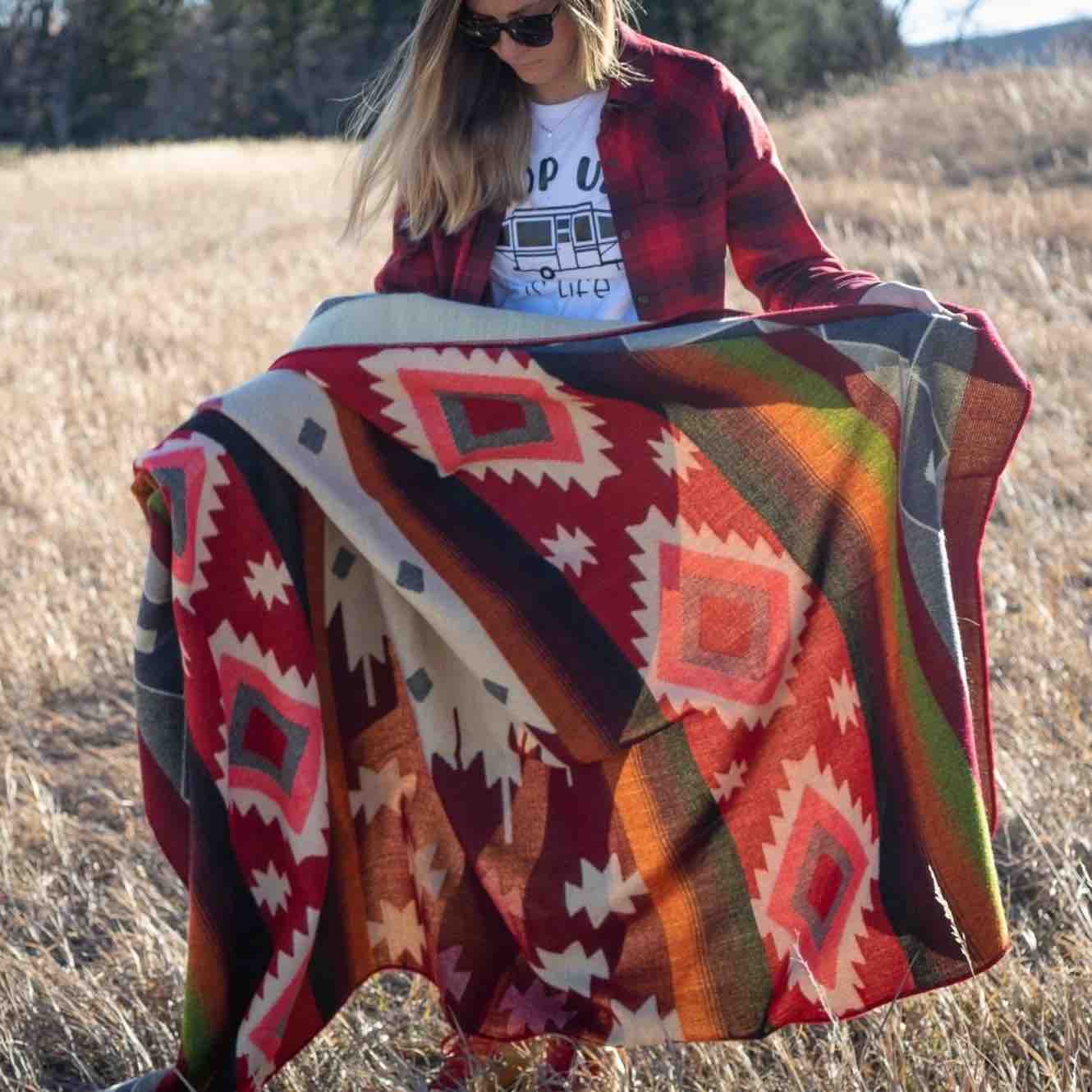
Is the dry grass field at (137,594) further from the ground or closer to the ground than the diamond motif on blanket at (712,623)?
closer to the ground

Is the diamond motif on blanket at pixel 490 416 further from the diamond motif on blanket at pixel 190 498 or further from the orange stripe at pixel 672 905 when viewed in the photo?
the orange stripe at pixel 672 905

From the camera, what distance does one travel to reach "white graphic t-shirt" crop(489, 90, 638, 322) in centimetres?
257

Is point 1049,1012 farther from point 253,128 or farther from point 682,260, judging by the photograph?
point 253,128

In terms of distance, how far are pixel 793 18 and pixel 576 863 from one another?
3057 cm

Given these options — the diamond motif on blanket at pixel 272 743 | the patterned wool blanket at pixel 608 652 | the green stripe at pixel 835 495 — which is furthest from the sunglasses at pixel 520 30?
the diamond motif on blanket at pixel 272 743

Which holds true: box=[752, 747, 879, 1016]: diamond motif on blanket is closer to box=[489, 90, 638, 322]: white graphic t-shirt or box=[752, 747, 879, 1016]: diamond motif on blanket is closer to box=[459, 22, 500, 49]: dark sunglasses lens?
box=[489, 90, 638, 322]: white graphic t-shirt

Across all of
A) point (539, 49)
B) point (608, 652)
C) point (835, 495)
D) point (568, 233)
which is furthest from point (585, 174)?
point (608, 652)

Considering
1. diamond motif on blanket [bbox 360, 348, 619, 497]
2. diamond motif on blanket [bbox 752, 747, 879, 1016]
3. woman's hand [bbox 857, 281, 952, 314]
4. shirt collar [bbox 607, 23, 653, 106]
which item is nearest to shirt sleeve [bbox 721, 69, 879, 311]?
shirt collar [bbox 607, 23, 653, 106]

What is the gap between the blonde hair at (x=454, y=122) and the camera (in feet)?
8.36

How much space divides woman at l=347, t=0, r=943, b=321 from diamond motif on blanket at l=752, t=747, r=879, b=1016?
832 mm

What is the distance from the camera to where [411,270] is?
8.80 feet

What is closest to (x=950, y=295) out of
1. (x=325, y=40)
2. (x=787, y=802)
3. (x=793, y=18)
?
(x=787, y=802)

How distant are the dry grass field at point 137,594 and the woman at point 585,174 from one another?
3.54 ft

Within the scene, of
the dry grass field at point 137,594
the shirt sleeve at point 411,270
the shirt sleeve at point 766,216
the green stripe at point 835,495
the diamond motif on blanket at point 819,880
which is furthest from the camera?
the shirt sleeve at point 411,270
